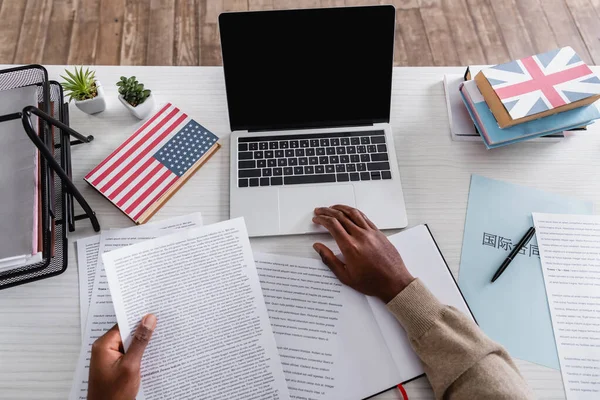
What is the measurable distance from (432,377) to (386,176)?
16.1 inches

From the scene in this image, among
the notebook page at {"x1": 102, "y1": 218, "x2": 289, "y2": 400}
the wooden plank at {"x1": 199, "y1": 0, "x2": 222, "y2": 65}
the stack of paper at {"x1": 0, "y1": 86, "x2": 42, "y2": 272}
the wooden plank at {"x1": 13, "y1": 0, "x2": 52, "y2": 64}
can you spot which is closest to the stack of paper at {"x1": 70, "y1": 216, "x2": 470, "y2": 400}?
the notebook page at {"x1": 102, "y1": 218, "x2": 289, "y2": 400}

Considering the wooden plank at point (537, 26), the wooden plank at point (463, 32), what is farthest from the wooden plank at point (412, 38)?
the wooden plank at point (537, 26)

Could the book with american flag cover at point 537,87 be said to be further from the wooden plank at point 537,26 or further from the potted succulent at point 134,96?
the wooden plank at point 537,26

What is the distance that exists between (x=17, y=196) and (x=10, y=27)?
66.2 inches

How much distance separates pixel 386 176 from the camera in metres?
0.96

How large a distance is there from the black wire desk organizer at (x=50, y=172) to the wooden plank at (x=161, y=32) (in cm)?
104

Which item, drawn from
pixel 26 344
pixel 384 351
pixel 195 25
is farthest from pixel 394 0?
pixel 26 344

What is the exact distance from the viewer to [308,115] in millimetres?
980

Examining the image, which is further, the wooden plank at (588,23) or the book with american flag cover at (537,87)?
the wooden plank at (588,23)

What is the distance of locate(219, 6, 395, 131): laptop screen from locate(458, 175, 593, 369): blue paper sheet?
30cm

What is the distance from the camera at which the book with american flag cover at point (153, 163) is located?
93 cm

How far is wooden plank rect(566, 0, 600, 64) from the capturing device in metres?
1.98

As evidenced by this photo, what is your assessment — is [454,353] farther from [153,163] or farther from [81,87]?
[81,87]

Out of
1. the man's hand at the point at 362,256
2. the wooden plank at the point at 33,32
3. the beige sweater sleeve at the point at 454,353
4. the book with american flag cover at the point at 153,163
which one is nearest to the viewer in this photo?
the beige sweater sleeve at the point at 454,353
